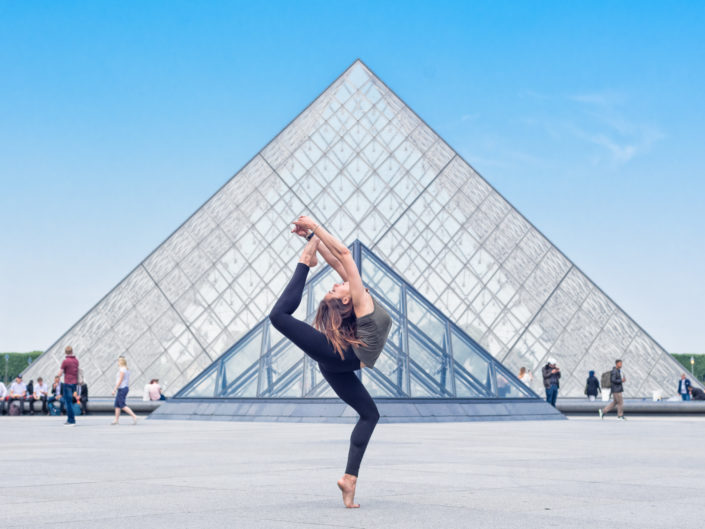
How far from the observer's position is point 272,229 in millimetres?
29531

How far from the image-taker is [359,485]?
518 cm

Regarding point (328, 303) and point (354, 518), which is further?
point (328, 303)

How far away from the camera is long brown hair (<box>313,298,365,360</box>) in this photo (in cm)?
452

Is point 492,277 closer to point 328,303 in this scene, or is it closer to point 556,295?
point 556,295

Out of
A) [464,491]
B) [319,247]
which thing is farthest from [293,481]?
[319,247]

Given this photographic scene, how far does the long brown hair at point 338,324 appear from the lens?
452cm

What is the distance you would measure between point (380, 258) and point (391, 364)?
13.2 m

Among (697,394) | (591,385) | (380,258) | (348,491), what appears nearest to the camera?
(348,491)

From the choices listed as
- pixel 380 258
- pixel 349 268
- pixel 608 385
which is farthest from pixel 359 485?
pixel 380 258

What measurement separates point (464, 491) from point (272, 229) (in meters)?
24.9

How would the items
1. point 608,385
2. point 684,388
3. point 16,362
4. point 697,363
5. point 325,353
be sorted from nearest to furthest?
point 325,353 < point 608,385 < point 684,388 < point 697,363 < point 16,362

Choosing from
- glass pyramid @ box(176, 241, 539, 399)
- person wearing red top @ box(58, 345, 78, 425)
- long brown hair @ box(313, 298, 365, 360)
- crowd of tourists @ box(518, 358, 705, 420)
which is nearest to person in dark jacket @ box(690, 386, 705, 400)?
crowd of tourists @ box(518, 358, 705, 420)

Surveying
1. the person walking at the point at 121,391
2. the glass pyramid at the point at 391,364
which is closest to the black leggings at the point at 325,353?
the glass pyramid at the point at 391,364

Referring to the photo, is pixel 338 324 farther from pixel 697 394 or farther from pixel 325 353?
pixel 697 394
